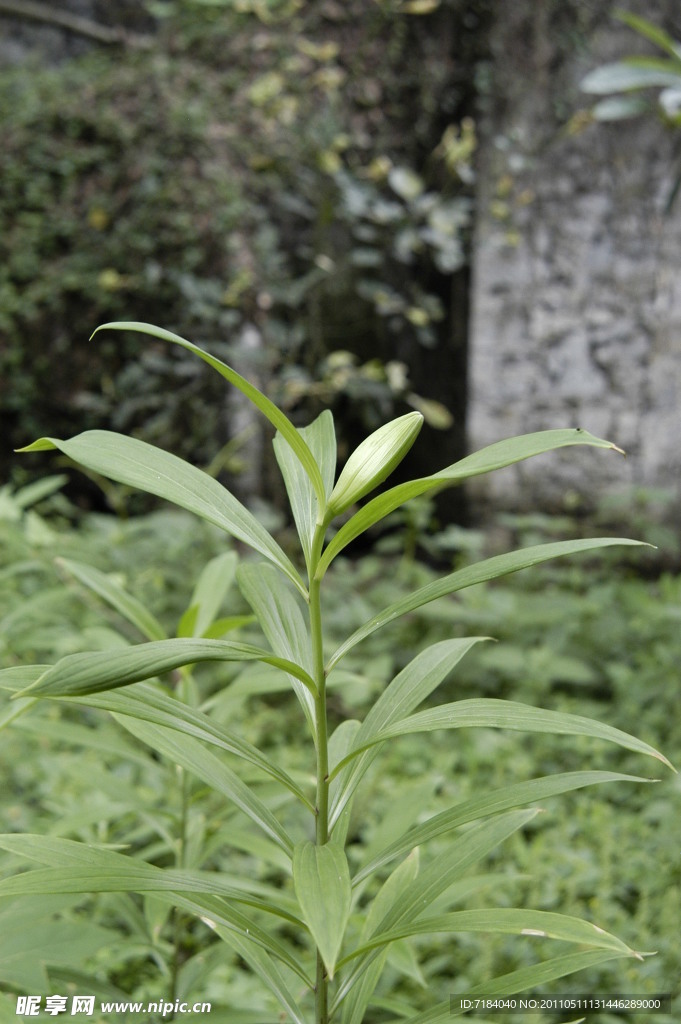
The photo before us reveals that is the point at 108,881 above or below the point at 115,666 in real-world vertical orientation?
below

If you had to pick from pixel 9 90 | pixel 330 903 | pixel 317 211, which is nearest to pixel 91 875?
pixel 330 903

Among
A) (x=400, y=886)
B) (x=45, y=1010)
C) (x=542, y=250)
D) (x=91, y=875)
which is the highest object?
(x=542, y=250)

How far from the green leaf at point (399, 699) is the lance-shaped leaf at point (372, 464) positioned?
19 centimetres

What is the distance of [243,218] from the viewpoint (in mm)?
3023

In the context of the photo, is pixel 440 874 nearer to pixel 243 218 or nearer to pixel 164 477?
pixel 164 477

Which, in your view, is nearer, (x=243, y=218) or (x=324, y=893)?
(x=324, y=893)

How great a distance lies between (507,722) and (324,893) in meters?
0.16

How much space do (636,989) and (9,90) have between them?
3.53 m

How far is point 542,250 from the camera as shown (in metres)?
3.06

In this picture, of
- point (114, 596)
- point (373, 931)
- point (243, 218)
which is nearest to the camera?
point (373, 931)

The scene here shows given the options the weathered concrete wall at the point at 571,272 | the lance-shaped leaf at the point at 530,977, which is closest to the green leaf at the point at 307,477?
the lance-shaped leaf at the point at 530,977

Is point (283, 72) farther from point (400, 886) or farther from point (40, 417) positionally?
point (400, 886)

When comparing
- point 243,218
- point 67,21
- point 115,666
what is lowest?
point 115,666

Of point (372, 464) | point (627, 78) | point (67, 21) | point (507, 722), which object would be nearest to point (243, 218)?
point (67, 21)
